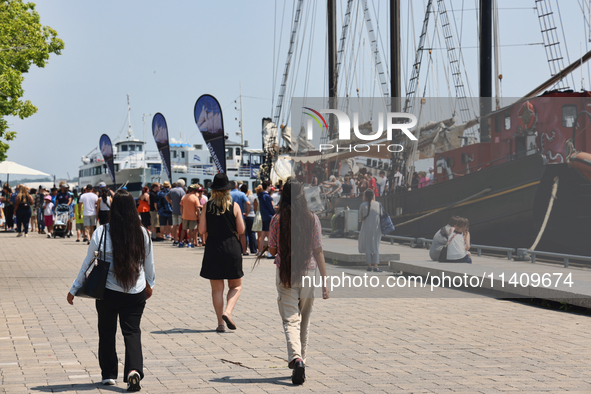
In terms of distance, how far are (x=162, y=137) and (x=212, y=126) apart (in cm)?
608

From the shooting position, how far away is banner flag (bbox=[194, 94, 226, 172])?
19.5 meters

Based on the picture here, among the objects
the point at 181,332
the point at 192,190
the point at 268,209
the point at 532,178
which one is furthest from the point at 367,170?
the point at 192,190

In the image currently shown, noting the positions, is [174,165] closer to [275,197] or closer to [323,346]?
[275,197]

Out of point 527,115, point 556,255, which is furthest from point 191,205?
point 556,255

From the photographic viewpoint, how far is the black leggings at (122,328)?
205 inches

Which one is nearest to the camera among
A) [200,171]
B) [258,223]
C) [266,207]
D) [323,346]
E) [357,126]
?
[323,346]

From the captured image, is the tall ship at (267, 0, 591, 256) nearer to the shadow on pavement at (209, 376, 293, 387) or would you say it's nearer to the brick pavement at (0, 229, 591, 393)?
the brick pavement at (0, 229, 591, 393)

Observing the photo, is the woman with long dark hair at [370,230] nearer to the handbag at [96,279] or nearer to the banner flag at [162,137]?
the handbag at [96,279]

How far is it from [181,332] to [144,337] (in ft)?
1.49

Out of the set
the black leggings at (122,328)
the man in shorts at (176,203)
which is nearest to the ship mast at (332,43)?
the man in shorts at (176,203)

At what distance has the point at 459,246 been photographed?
10.1m

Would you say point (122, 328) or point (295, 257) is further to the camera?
point (295, 257)

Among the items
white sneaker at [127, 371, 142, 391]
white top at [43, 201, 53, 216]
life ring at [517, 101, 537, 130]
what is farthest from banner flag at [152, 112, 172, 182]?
white sneaker at [127, 371, 142, 391]

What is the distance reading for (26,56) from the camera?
24.3 metres
